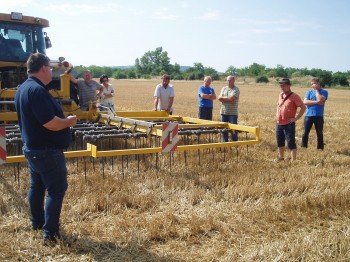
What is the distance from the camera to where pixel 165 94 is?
9352 millimetres

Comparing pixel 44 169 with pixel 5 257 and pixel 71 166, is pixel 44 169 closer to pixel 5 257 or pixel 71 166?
pixel 5 257

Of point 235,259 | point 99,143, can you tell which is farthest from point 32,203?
point 99,143

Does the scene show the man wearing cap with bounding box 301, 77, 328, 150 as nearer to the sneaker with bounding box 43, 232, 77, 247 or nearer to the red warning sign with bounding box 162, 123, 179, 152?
the red warning sign with bounding box 162, 123, 179, 152

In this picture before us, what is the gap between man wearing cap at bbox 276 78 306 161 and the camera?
708cm

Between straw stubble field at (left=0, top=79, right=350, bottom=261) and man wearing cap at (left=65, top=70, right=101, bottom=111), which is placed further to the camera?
man wearing cap at (left=65, top=70, right=101, bottom=111)

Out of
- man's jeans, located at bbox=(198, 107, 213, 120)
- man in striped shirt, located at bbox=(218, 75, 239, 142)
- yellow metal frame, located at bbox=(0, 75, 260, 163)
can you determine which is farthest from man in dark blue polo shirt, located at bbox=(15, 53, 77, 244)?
man's jeans, located at bbox=(198, 107, 213, 120)

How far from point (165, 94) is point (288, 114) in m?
3.08

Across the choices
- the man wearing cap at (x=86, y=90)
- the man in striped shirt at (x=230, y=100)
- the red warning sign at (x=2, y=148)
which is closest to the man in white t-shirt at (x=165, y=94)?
the man in striped shirt at (x=230, y=100)

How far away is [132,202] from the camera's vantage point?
4.59 meters

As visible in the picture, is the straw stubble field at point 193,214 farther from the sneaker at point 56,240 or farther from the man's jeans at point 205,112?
the man's jeans at point 205,112

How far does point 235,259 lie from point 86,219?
5.18 ft

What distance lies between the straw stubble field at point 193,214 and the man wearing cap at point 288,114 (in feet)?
2.05

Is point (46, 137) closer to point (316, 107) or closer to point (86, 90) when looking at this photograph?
point (86, 90)

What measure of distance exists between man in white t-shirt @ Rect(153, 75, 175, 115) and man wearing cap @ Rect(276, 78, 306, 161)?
278 cm
